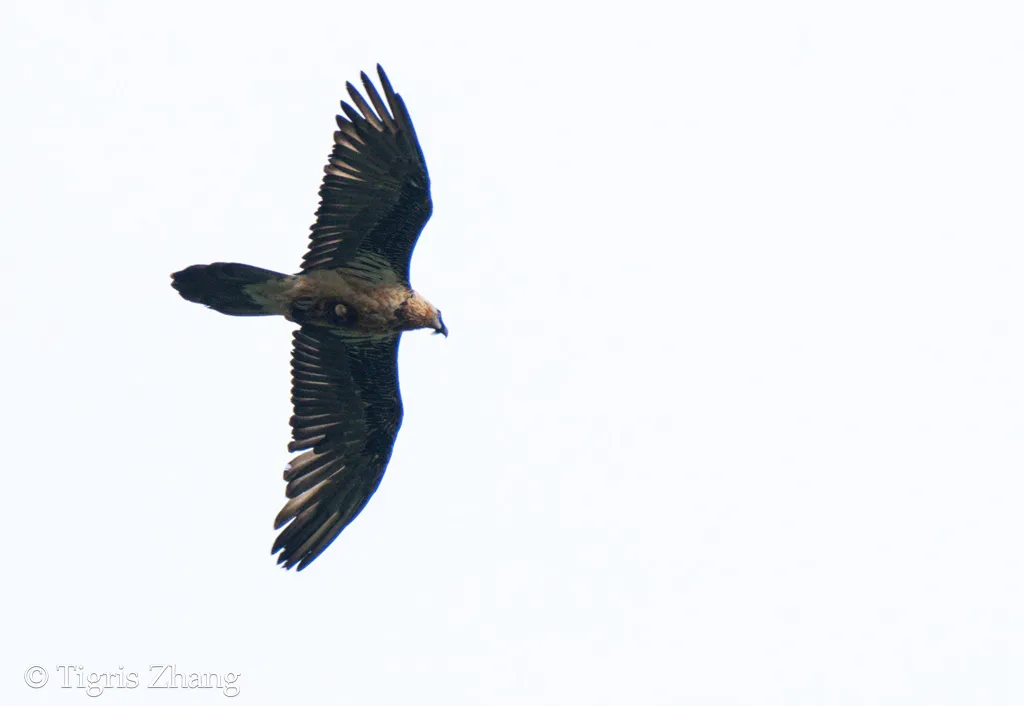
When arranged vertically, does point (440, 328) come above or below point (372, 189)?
below

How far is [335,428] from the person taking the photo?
1477 centimetres

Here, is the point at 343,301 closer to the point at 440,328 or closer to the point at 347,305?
the point at 347,305

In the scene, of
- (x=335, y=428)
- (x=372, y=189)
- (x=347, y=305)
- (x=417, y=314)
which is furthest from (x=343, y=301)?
(x=335, y=428)

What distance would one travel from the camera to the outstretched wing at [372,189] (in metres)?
13.3

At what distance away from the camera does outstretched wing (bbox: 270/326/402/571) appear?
568 inches

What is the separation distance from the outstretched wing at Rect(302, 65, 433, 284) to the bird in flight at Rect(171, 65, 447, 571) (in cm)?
1

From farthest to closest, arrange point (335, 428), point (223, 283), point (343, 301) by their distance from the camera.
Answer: point (335, 428) < point (343, 301) < point (223, 283)

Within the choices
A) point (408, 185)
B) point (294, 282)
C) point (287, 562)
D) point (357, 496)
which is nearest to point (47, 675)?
point (287, 562)

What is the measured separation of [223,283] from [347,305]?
1348 millimetres

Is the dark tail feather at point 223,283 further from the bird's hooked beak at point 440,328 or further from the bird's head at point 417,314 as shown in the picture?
the bird's hooked beak at point 440,328

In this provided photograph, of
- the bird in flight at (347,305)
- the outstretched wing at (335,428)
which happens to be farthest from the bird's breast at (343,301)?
the outstretched wing at (335,428)

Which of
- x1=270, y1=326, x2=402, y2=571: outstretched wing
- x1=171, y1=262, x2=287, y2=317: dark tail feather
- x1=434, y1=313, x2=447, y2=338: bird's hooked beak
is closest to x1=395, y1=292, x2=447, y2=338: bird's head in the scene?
x1=434, y1=313, x2=447, y2=338: bird's hooked beak

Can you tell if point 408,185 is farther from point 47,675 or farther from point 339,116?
point 47,675

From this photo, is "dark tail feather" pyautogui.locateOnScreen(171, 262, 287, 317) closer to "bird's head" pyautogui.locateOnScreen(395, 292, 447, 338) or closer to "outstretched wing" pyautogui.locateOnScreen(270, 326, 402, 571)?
"outstretched wing" pyautogui.locateOnScreen(270, 326, 402, 571)
